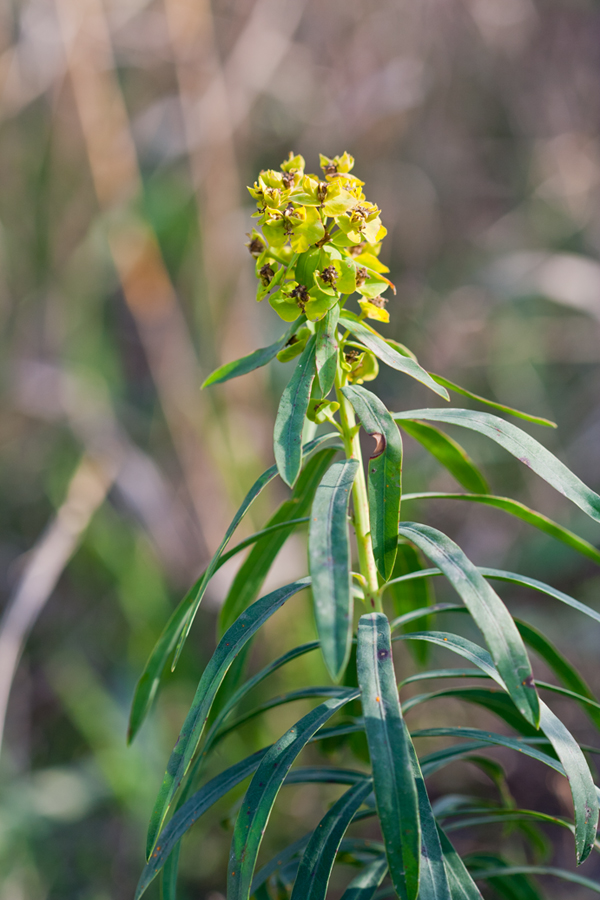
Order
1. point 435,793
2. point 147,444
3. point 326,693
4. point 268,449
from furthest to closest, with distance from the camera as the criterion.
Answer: point 147,444
point 268,449
point 435,793
point 326,693

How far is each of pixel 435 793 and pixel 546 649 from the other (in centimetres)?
112

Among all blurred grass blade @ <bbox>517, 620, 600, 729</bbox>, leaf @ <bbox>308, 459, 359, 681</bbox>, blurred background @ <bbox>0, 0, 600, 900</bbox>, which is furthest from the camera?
blurred background @ <bbox>0, 0, 600, 900</bbox>

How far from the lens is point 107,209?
1.59m

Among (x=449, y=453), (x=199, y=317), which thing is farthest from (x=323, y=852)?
(x=199, y=317)

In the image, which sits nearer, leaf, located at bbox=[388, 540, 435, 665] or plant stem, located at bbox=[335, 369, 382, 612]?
plant stem, located at bbox=[335, 369, 382, 612]

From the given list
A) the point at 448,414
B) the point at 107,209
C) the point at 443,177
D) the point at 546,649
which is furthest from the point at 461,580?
the point at 443,177

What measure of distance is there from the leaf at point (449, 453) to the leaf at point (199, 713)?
202 millimetres

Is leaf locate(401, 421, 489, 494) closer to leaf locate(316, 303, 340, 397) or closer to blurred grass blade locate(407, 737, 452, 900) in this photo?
leaf locate(316, 303, 340, 397)

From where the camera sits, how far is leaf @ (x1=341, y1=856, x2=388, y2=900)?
451mm

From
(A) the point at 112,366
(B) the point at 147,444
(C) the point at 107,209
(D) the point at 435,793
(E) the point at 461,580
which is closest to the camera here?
(E) the point at 461,580

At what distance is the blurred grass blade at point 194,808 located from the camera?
16.2 inches

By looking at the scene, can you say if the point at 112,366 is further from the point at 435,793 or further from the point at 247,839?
the point at 247,839

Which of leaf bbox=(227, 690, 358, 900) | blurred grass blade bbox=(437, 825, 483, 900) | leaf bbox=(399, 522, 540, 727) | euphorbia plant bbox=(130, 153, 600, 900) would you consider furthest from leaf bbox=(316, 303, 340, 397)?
blurred grass blade bbox=(437, 825, 483, 900)

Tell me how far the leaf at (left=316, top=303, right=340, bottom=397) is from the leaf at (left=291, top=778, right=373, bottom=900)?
310mm
